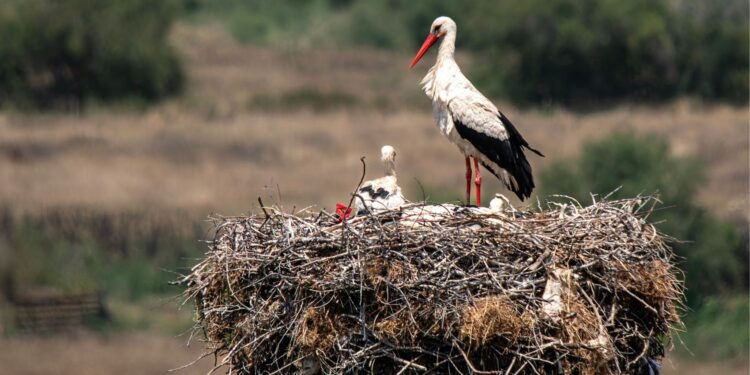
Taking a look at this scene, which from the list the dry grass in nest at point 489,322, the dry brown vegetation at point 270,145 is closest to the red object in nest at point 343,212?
the dry grass in nest at point 489,322

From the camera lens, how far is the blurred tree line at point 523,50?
4419 cm

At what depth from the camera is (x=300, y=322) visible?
10.6 m

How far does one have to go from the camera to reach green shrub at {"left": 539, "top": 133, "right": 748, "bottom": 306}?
1186 inches

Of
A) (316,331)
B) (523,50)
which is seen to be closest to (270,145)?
(523,50)

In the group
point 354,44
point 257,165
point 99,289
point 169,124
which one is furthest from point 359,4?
point 99,289

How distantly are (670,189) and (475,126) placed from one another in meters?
19.0

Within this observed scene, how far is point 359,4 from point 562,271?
165ft

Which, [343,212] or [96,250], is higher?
[343,212]

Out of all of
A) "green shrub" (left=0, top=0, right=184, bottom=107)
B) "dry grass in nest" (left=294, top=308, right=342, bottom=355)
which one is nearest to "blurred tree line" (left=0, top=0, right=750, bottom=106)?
"green shrub" (left=0, top=0, right=184, bottom=107)

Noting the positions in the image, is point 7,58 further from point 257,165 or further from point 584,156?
point 584,156

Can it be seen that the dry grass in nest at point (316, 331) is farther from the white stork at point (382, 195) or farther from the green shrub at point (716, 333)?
the green shrub at point (716, 333)

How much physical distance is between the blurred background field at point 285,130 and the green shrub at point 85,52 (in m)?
0.07

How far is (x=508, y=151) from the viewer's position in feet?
41.9

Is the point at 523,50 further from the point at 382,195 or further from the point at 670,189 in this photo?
the point at 382,195
